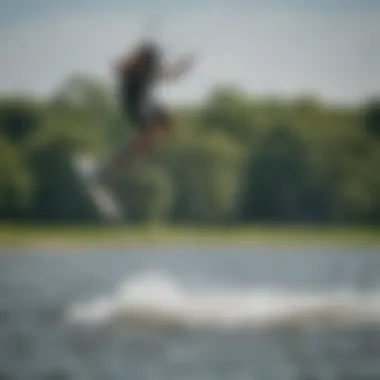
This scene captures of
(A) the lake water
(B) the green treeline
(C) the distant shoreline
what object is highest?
(B) the green treeline

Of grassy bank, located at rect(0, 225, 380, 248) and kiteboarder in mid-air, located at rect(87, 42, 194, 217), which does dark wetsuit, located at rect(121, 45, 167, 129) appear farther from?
grassy bank, located at rect(0, 225, 380, 248)

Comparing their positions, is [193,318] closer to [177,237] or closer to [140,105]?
[177,237]

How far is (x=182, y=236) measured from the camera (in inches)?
65.4

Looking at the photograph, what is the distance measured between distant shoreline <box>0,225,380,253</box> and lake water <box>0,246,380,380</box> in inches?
0.8

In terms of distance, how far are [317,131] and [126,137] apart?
418 mm

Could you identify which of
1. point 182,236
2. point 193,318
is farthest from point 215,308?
point 182,236

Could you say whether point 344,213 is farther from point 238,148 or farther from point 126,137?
point 126,137

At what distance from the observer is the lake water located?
1642 millimetres

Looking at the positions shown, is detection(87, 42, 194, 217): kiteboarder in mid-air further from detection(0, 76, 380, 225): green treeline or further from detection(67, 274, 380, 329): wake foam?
detection(67, 274, 380, 329): wake foam

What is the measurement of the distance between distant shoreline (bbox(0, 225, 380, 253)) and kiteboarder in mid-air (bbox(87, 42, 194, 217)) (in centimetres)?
6

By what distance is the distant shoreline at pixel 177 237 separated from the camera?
166 cm

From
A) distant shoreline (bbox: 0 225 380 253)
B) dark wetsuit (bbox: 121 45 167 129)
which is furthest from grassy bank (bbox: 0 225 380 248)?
dark wetsuit (bbox: 121 45 167 129)

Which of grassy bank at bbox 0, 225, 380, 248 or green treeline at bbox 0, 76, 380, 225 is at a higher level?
green treeline at bbox 0, 76, 380, 225

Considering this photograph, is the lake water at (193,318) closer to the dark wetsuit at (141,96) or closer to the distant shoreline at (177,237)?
the distant shoreline at (177,237)
